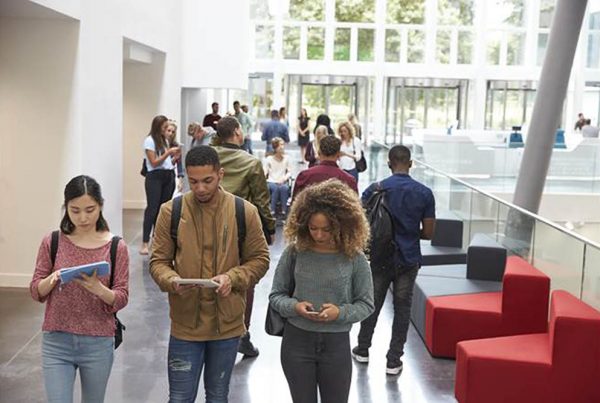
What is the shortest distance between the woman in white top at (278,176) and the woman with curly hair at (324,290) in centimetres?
1058

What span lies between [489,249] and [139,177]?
9024 mm

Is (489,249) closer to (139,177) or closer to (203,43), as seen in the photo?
(139,177)

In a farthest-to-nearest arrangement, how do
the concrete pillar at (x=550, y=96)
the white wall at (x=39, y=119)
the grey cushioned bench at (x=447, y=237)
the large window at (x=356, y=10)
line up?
the large window at (x=356, y=10), the concrete pillar at (x=550, y=96), the grey cushioned bench at (x=447, y=237), the white wall at (x=39, y=119)

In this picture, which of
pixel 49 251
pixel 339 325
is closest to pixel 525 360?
pixel 339 325

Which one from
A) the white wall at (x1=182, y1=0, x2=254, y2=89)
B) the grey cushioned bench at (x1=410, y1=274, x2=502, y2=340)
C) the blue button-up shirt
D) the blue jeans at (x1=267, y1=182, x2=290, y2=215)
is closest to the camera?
the blue button-up shirt

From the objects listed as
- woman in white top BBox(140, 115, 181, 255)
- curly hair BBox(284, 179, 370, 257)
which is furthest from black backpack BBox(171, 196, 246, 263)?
woman in white top BBox(140, 115, 181, 255)

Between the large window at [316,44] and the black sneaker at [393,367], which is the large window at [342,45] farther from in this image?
the black sneaker at [393,367]

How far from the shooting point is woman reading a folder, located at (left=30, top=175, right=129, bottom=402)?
14.0 feet

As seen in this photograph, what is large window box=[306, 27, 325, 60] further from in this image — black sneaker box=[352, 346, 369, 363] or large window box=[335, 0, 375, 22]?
black sneaker box=[352, 346, 369, 363]

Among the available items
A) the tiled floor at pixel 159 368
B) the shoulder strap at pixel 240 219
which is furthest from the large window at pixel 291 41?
the shoulder strap at pixel 240 219

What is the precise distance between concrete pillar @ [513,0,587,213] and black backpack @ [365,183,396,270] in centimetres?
765

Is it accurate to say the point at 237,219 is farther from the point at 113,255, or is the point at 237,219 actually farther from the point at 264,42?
the point at 264,42

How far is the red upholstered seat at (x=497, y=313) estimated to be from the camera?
24.1 feet

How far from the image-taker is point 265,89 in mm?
33594
